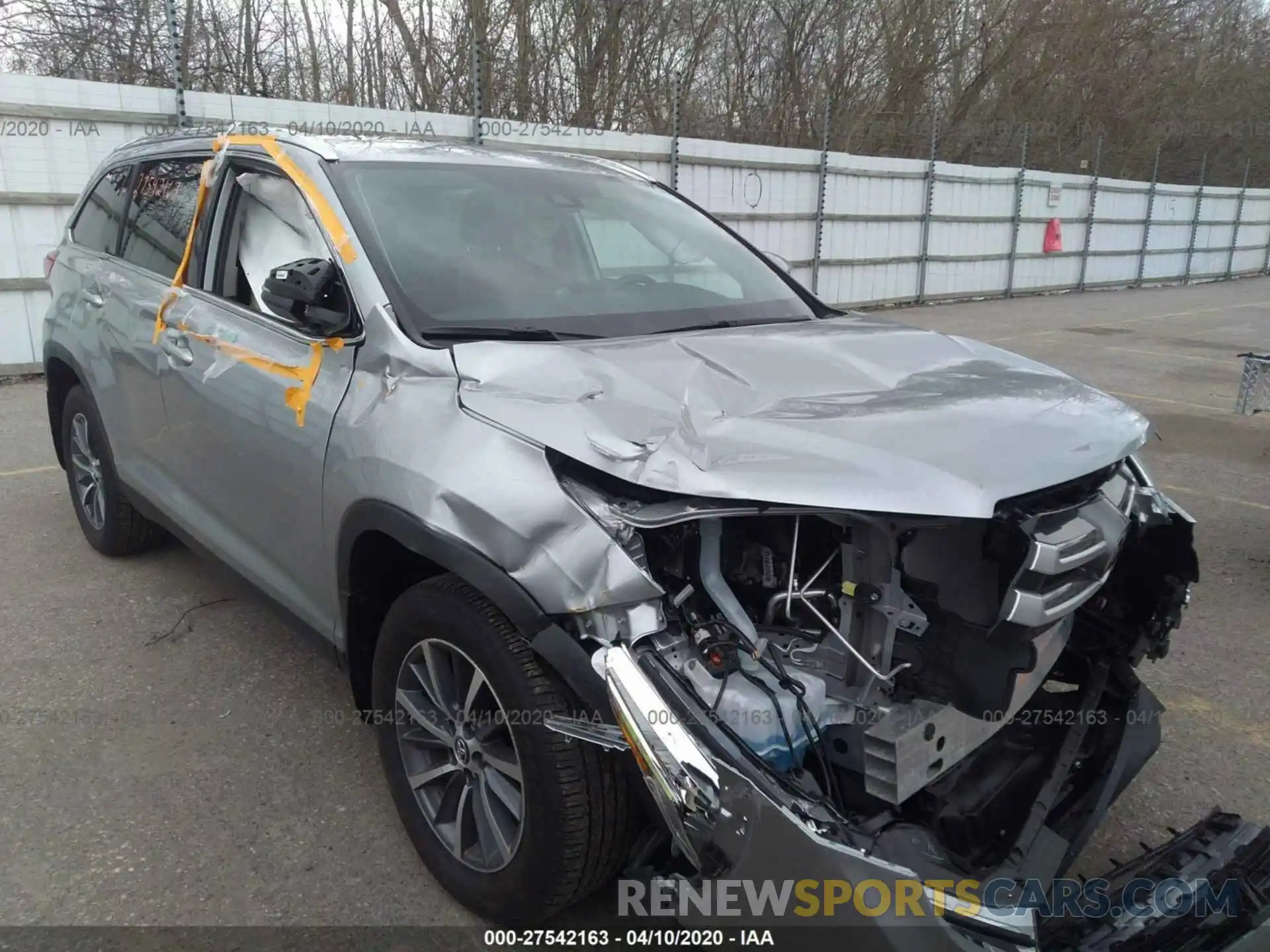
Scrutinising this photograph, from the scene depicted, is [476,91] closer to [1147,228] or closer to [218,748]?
[218,748]

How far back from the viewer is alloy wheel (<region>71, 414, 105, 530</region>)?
4.51 metres

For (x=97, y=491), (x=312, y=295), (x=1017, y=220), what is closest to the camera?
(x=312, y=295)

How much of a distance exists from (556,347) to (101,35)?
11290 millimetres

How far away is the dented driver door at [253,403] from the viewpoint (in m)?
2.69

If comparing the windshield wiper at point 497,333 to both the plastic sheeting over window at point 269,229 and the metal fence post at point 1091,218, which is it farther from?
the metal fence post at point 1091,218

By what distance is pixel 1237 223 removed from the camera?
2536cm

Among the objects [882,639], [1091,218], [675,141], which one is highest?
[675,141]

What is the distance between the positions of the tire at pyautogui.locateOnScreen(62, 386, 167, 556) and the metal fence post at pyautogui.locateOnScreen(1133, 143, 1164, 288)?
22785 mm

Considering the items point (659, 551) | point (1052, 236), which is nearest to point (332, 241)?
point (659, 551)

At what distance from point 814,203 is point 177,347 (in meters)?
12.3

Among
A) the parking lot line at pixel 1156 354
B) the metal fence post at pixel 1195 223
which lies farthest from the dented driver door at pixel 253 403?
the metal fence post at pixel 1195 223

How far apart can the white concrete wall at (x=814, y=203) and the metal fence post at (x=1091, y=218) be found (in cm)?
10

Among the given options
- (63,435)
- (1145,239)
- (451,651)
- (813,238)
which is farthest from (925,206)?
(451,651)

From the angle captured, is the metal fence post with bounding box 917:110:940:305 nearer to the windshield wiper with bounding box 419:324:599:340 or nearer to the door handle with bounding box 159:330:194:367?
the door handle with bounding box 159:330:194:367
